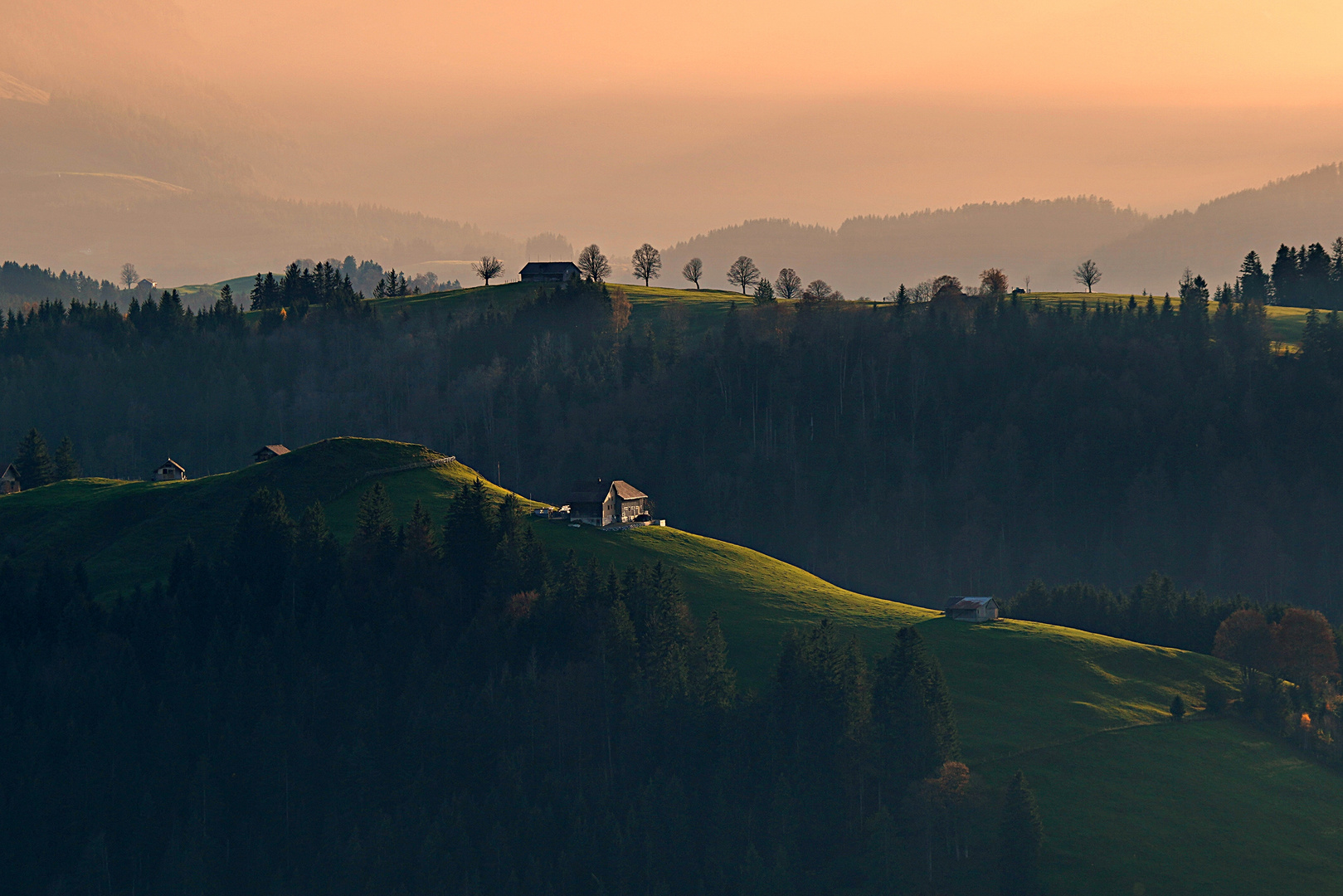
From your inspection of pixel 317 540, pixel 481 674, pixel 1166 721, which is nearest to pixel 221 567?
pixel 317 540

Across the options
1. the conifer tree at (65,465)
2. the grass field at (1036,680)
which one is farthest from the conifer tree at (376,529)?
the conifer tree at (65,465)

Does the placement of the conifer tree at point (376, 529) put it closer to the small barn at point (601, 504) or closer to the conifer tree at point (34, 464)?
the small barn at point (601, 504)

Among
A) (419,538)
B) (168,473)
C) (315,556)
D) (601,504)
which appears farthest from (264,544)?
(168,473)

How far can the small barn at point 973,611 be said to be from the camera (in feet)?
432

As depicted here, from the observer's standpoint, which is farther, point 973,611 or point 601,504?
point 601,504

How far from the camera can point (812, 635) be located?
111 metres

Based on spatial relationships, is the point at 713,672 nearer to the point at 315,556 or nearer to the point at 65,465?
the point at 315,556

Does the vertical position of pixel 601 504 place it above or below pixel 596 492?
below

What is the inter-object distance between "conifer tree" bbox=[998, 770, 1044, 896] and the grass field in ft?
6.54

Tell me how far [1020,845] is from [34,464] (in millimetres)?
144510

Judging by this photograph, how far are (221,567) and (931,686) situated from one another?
64515 mm

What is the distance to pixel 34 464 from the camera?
593 feet

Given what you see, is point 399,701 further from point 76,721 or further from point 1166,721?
point 1166,721

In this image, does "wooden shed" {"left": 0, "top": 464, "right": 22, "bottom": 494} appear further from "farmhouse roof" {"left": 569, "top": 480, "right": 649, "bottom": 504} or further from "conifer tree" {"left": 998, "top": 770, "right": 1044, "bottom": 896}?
"conifer tree" {"left": 998, "top": 770, "right": 1044, "bottom": 896}
